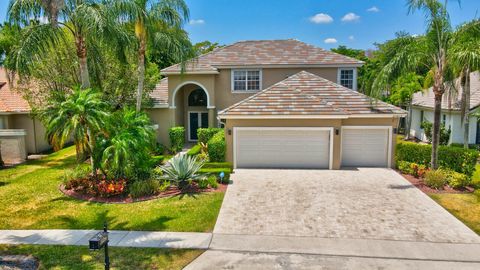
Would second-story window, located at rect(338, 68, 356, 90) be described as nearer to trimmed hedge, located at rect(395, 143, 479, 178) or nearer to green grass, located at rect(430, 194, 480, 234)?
trimmed hedge, located at rect(395, 143, 479, 178)

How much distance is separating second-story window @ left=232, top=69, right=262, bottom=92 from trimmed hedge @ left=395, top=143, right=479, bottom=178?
417 inches

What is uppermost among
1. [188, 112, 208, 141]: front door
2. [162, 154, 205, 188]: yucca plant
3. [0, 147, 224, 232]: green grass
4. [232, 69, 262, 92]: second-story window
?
[232, 69, 262, 92]: second-story window

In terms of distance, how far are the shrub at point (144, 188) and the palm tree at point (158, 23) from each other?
658 centimetres

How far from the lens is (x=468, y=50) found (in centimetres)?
1281

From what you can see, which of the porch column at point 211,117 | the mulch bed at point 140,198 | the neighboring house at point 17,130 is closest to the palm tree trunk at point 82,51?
the mulch bed at point 140,198

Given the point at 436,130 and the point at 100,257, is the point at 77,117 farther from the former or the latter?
the point at 436,130

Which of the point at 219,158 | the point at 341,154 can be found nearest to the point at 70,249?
the point at 219,158

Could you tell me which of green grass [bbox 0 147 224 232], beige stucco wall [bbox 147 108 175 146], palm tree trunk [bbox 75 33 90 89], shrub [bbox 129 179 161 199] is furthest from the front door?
shrub [bbox 129 179 161 199]

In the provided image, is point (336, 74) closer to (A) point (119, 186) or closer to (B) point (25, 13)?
(A) point (119, 186)

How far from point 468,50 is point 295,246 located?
35.3ft

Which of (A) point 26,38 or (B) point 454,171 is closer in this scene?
(A) point 26,38

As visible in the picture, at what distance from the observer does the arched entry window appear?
25438 millimetres

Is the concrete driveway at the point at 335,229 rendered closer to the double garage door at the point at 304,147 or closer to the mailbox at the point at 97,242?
the mailbox at the point at 97,242

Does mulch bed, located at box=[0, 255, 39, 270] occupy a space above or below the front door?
below
